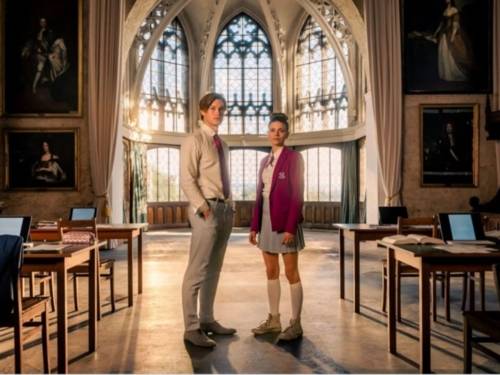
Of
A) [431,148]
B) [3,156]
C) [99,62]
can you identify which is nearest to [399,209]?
[431,148]

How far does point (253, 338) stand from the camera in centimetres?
387

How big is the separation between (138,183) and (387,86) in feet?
26.9

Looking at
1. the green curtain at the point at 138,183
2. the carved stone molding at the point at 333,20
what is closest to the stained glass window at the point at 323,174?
the carved stone molding at the point at 333,20

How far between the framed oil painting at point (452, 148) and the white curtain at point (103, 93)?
580 centimetres

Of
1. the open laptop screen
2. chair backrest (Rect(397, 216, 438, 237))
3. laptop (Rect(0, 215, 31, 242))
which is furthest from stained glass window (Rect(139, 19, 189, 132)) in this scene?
the open laptop screen

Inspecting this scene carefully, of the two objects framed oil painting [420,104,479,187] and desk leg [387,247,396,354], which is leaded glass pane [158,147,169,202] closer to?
framed oil painting [420,104,479,187]

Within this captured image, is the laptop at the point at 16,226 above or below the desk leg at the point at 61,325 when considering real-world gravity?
above

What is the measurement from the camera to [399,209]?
648 cm

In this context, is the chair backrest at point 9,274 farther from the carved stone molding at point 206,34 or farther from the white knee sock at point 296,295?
the carved stone molding at point 206,34

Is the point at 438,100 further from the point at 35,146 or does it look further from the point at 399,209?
the point at 35,146

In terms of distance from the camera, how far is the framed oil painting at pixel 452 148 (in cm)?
920

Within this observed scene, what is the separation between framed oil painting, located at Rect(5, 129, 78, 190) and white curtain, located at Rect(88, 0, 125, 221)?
1.27 feet

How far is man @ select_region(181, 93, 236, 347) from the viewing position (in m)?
3.64

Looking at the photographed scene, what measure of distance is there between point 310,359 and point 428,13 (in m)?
7.92
